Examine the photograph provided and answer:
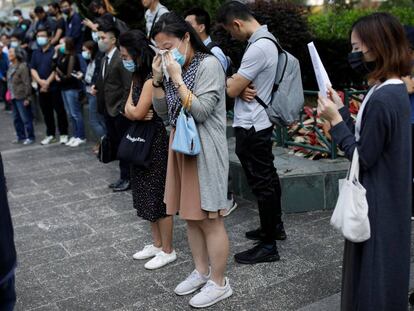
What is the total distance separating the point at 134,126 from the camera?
13.9 feet

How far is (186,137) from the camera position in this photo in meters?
3.27

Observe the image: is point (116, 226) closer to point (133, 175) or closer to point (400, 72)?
point (133, 175)

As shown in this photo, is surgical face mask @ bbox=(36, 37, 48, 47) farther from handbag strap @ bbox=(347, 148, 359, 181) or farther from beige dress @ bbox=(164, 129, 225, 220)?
handbag strap @ bbox=(347, 148, 359, 181)

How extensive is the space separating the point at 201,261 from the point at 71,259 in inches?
53.0

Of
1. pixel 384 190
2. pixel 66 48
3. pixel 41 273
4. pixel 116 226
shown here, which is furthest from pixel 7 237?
pixel 66 48

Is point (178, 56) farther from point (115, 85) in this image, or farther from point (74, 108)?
point (74, 108)

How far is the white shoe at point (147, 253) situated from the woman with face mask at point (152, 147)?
15 centimetres

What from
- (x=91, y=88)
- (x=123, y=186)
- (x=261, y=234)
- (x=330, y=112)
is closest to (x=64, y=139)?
(x=91, y=88)

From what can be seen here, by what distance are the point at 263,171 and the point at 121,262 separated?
1350 millimetres

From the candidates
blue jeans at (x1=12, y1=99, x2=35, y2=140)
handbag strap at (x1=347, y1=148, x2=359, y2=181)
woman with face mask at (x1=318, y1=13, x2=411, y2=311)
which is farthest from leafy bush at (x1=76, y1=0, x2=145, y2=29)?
handbag strap at (x1=347, y1=148, x2=359, y2=181)

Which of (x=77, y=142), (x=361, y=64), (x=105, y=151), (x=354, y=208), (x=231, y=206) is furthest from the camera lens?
(x=77, y=142)

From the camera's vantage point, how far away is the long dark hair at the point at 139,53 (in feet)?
13.6

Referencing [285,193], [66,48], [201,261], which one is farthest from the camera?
[66,48]

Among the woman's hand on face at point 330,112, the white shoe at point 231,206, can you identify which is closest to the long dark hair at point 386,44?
the woman's hand on face at point 330,112
